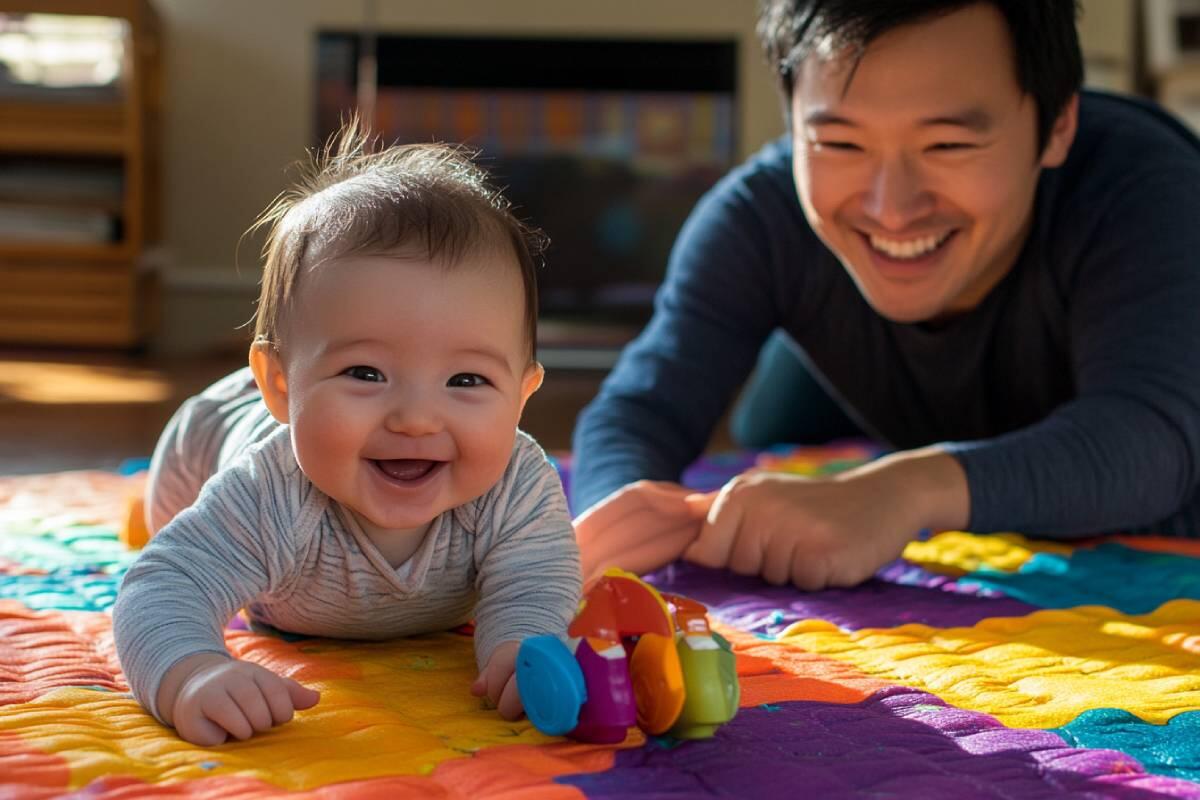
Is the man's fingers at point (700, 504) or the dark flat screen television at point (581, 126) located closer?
the man's fingers at point (700, 504)

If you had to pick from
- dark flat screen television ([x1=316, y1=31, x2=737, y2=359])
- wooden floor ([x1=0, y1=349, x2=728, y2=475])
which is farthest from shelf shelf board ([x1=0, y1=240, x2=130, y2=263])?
dark flat screen television ([x1=316, y1=31, x2=737, y2=359])

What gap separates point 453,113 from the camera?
3.52 metres

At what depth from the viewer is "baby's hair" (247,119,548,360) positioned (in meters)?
0.79

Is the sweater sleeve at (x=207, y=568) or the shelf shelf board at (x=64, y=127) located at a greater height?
the shelf shelf board at (x=64, y=127)

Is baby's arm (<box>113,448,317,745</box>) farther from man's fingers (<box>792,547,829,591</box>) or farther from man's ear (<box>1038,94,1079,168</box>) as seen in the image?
man's ear (<box>1038,94,1079,168</box>)

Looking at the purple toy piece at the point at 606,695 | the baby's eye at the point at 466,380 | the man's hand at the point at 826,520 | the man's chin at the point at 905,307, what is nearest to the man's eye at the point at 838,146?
the man's chin at the point at 905,307

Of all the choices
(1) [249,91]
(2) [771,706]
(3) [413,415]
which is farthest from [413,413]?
(1) [249,91]

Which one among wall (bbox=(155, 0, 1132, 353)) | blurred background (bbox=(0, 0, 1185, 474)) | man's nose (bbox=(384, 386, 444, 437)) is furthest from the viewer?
wall (bbox=(155, 0, 1132, 353))

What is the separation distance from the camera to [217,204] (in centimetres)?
359

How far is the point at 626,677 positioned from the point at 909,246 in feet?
2.21

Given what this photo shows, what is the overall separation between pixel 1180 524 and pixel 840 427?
802 millimetres

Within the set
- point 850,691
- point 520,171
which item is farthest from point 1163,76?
point 850,691

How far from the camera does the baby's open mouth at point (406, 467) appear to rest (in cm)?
81

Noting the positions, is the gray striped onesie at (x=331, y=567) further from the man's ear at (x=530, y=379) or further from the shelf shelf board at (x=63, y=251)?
the shelf shelf board at (x=63, y=251)
